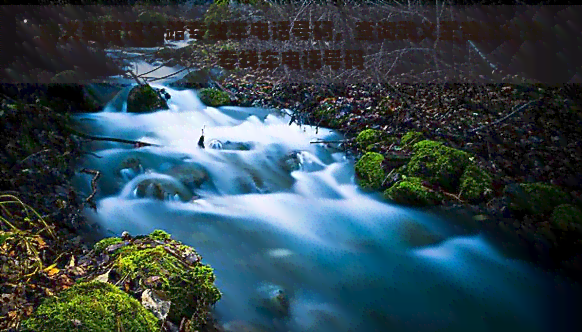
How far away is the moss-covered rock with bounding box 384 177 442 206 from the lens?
493 cm

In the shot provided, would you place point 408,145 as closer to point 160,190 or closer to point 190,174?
point 190,174

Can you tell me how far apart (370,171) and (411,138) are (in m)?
0.86

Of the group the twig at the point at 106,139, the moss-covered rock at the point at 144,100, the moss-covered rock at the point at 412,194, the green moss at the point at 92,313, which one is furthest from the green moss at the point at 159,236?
the moss-covered rock at the point at 144,100

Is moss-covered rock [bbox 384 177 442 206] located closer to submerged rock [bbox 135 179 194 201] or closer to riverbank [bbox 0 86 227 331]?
submerged rock [bbox 135 179 194 201]

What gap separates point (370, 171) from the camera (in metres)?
5.50

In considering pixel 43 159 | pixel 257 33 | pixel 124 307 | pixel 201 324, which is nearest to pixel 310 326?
pixel 201 324

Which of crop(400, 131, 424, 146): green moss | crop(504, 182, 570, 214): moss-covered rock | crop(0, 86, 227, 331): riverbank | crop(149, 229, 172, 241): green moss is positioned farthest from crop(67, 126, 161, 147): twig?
crop(504, 182, 570, 214): moss-covered rock

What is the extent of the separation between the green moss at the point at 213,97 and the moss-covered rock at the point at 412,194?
11.8ft

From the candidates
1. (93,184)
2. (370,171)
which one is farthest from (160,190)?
(370,171)

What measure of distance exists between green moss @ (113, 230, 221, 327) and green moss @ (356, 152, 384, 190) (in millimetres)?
2966

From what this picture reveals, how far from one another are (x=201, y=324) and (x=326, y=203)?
2.65 meters

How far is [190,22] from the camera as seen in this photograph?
940cm

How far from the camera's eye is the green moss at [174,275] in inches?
96.5

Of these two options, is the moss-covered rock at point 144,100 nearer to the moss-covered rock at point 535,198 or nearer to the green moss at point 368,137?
the green moss at point 368,137
